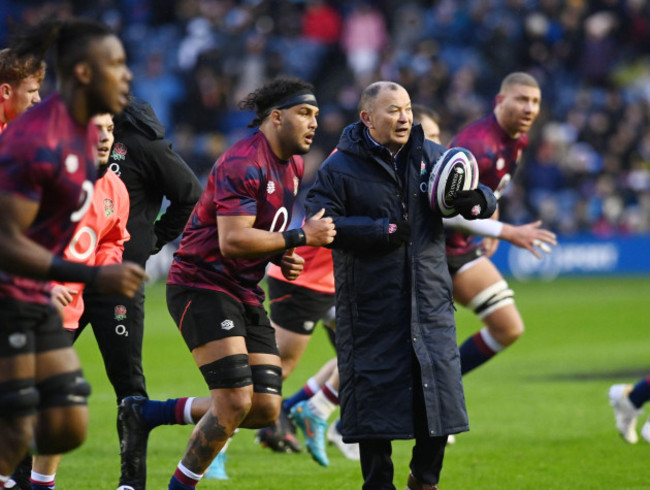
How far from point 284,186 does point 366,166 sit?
0.54 metres

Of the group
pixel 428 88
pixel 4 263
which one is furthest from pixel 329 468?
pixel 428 88

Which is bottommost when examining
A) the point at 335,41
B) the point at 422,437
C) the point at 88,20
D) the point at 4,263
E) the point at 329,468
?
the point at 329,468

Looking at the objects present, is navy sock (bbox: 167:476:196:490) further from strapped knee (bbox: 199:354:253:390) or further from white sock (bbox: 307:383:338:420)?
white sock (bbox: 307:383:338:420)

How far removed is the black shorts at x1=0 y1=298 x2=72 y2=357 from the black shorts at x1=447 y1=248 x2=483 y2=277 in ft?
14.4

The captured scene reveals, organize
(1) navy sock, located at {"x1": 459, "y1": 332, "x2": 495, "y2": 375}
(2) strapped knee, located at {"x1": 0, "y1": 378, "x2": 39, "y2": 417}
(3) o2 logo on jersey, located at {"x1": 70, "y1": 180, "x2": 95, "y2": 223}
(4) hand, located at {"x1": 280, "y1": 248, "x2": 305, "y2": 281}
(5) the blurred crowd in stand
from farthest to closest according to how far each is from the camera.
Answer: (5) the blurred crowd in stand, (1) navy sock, located at {"x1": 459, "y1": 332, "x2": 495, "y2": 375}, (4) hand, located at {"x1": 280, "y1": 248, "x2": 305, "y2": 281}, (3) o2 logo on jersey, located at {"x1": 70, "y1": 180, "x2": 95, "y2": 223}, (2) strapped knee, located at {"x1": 0, "y1": 378, "x2": 39, "y2": 417}

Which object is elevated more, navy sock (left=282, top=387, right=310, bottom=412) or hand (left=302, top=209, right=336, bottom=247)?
hand (left=302, top=209, right=336, bottom=247)

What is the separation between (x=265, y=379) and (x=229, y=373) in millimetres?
298

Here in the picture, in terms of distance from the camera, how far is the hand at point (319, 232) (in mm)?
5664

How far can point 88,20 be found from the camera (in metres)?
4.86

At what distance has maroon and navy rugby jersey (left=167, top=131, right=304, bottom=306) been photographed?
6.02 metres

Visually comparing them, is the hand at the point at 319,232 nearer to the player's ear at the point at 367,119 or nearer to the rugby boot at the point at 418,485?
the player's ear at the point at 367,119

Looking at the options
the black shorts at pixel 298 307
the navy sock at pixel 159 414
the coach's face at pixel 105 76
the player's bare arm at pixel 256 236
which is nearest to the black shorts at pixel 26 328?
the coach's face at pixel 105 76

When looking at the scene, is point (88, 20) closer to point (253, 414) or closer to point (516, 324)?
point (253, 414)

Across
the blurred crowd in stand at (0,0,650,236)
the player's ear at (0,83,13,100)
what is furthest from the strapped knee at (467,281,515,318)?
the blurred crowd in stand at (0,0,650,236)
